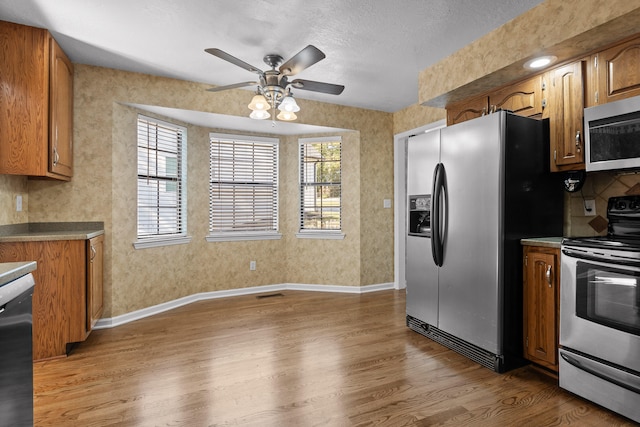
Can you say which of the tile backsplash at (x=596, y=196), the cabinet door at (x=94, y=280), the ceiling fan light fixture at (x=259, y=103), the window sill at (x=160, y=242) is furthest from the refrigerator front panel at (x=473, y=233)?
the window sill at (x=160, y=242)

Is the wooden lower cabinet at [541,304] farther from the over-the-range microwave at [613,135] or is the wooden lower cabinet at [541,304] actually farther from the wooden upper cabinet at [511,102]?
the wooden upper cabinet at [511,102]

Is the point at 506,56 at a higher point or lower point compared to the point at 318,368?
higher

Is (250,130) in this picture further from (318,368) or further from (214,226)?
(318,368)

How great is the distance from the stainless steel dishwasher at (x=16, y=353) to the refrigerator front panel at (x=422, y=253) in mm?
2705

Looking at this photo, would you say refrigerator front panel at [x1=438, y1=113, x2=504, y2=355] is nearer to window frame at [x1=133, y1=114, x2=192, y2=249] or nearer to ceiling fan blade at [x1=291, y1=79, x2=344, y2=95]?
ceiling fan blade at [x1=291, y1=79, x2=344, y2=95]

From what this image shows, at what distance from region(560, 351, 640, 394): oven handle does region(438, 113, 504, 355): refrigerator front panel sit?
0.43 meters

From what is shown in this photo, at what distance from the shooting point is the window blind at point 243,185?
4.75 m

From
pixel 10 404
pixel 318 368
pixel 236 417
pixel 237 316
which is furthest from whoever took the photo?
pixel 237 316

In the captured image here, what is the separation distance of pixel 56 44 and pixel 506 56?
3599 millimetres

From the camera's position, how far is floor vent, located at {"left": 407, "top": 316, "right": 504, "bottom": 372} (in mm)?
2510

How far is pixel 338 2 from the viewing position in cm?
238

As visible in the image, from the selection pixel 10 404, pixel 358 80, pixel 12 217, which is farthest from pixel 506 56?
pixel 12 217

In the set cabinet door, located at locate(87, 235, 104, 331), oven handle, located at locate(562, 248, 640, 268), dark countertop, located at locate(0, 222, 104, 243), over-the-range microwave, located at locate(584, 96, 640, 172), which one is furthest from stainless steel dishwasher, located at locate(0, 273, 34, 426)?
over-the-range microwave, located at locate(584, 96, 640, 172)

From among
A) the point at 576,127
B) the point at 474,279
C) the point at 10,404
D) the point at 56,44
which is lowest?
the point at 10,404
